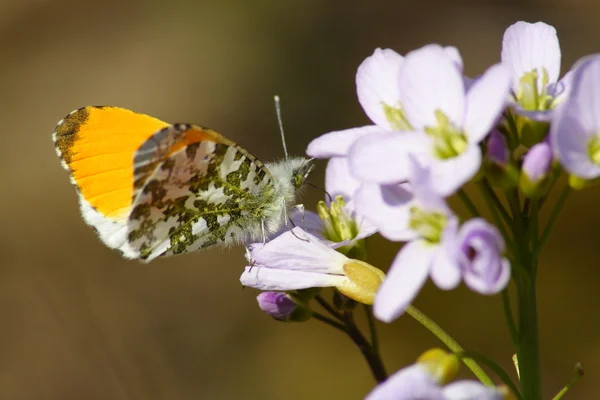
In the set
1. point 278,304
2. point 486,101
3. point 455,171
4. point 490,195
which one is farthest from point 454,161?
point 278,304

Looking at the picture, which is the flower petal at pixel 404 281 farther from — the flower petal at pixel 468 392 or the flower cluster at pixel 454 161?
the flower petal at pixel 468 392

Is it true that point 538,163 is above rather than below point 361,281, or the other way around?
above

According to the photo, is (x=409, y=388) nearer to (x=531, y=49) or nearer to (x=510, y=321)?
(x=510, y=321)

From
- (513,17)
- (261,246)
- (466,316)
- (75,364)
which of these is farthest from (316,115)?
(261,246)

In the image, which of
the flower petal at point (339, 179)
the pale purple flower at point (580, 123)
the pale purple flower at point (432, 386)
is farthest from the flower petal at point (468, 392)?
the flower petal at point (339, 179)

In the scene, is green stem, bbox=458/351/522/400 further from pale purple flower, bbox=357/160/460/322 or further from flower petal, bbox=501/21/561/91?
flower petal, bbox=501/21/561/91
